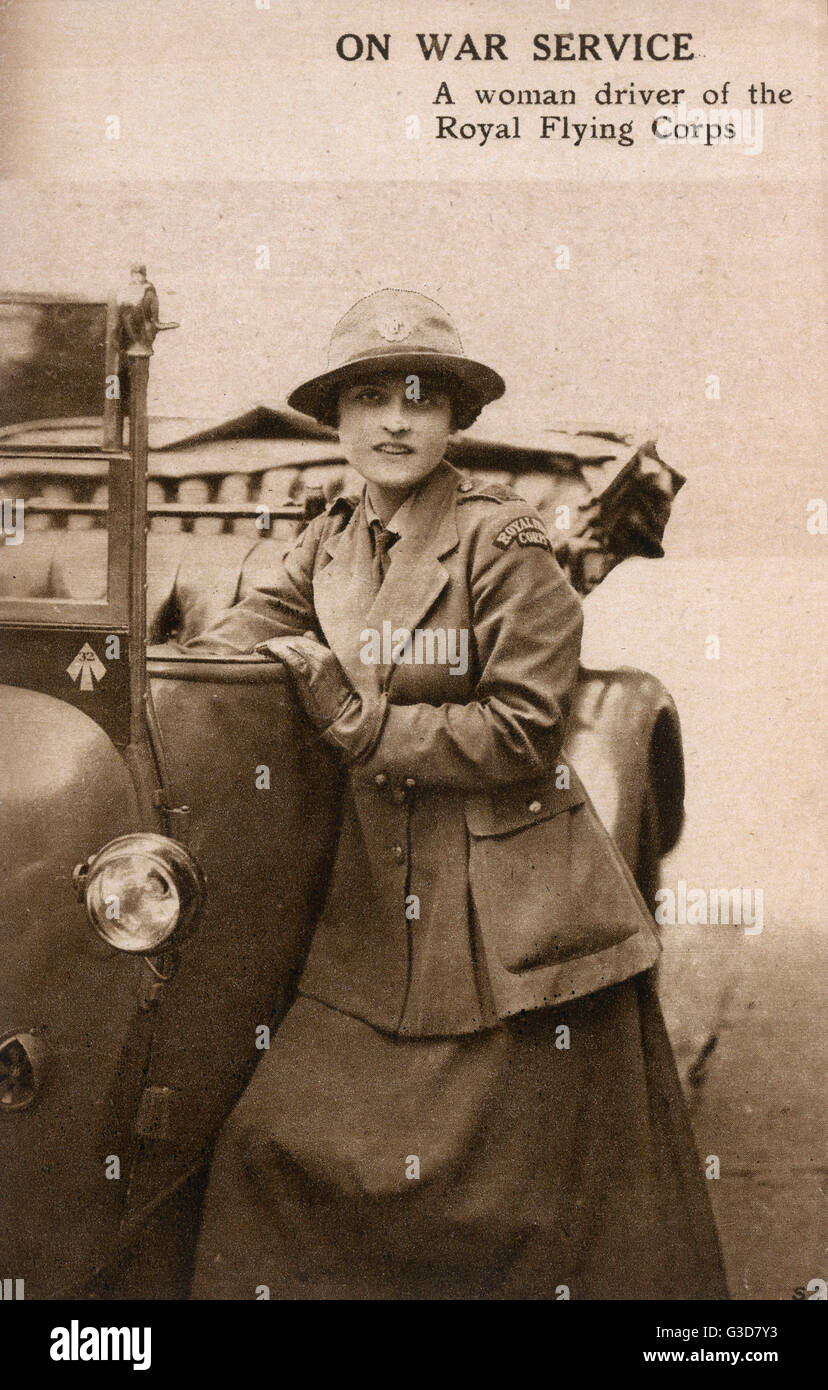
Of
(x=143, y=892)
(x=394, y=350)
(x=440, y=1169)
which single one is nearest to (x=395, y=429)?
(x=394, y=350)

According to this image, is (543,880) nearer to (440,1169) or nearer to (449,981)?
(449,981)

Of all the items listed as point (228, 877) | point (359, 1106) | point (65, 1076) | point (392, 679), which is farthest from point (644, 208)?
point (65, 1076)

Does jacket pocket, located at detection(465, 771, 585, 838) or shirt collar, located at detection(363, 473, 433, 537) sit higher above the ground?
shirt collar, located at detection(363, 473, 433, 537)

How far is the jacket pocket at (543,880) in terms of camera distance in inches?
119

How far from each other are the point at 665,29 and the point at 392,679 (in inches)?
73.4

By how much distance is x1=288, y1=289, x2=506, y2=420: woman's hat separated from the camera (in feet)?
10.2

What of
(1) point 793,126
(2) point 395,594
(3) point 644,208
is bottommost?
(2) point 395,594

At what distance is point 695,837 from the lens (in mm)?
3205

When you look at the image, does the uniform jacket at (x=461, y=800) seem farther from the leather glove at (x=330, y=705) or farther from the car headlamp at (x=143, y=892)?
the car headlamp at (x=143, y=892)

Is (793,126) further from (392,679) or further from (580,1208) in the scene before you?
(580,1208)

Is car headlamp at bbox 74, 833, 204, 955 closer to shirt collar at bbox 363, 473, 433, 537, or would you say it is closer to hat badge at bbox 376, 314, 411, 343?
shirt collar at bbox 363, 473, 433, 537

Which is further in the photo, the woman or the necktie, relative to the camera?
the necktie

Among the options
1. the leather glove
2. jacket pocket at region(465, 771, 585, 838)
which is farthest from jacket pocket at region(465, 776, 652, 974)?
the leather glove

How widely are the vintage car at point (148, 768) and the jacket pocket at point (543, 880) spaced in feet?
0.35
